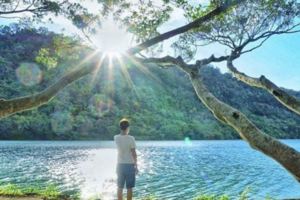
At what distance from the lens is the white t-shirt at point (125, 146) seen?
11.7 m

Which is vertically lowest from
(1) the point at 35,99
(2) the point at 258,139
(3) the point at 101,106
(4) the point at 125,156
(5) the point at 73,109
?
(4) the point at 125,156

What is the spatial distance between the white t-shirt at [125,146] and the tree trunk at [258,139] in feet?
7.42

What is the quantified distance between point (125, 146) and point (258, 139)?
375 centimetres

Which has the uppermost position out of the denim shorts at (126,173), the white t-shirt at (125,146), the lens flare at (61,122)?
the lens flare at (61,122)

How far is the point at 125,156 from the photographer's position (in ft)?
38.8

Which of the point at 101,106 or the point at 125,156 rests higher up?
the point at 101,106

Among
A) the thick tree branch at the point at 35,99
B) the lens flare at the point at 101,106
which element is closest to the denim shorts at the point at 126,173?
the thick tree branch at the point at 35,99

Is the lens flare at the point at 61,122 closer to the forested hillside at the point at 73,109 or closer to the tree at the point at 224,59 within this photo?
the forested hillside at the point at 73,109

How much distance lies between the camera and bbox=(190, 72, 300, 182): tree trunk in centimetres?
881

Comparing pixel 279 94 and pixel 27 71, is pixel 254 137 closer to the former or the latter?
pixel 279 94

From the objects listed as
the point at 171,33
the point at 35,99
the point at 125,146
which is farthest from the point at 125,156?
the point at 171,33

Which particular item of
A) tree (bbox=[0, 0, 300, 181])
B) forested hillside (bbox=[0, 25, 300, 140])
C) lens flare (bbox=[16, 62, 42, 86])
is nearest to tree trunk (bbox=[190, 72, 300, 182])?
tree (bbox=[0, 0, 300, 181])

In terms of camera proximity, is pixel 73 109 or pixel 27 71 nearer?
pixel 73 109

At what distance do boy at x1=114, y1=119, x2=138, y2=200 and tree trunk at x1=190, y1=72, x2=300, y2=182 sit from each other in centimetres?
226
